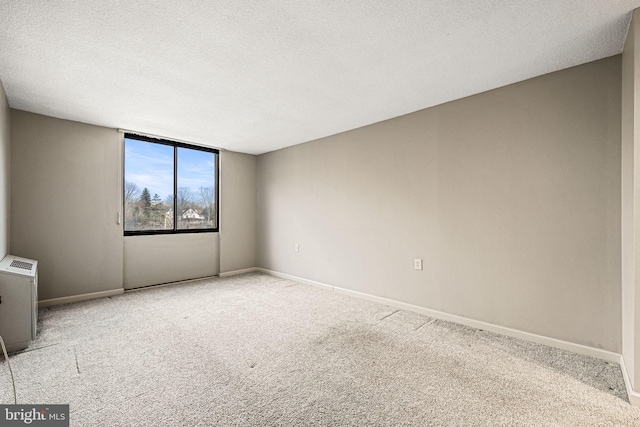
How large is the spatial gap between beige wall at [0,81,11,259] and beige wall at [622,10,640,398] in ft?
16.7

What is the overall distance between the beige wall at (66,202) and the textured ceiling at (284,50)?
1.48 ft

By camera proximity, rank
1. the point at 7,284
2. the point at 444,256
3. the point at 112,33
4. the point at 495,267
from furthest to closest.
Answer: the point at 444,256
the point at 495,267
the point at 7,284
the point at 112,33

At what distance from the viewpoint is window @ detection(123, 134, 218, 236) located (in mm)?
4355

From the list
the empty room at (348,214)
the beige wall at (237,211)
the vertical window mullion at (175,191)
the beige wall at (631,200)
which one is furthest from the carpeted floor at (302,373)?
the beige wall at (237,211)

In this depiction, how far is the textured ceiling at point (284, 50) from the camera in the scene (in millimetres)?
1729

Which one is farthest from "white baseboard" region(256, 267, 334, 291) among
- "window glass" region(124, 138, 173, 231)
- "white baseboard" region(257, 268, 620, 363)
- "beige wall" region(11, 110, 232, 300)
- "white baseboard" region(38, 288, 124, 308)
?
"white baseboard" region(38, 288, 124, 308)

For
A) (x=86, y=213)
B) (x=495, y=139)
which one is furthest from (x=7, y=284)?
(x=495, y=139)

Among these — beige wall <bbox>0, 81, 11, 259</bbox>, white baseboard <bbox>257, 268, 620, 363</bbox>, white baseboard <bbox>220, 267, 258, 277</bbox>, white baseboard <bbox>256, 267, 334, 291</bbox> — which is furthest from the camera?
white baseboard <bbox>220, 267, 258, 277</bbox>

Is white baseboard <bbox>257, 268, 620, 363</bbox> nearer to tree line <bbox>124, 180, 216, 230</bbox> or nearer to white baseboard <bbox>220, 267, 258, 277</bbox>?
white baseboard <bbox>220, 267, 258, 277</bbox>

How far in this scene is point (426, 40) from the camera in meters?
2.03

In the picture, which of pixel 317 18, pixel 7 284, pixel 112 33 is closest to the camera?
pixel 317 18

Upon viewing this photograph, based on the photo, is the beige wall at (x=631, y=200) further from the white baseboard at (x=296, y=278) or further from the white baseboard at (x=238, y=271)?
the white baseboard at (x=238, y=271)

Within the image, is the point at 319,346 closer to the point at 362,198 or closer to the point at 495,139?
the point at 362,198

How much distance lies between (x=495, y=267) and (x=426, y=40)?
2.13 metres
